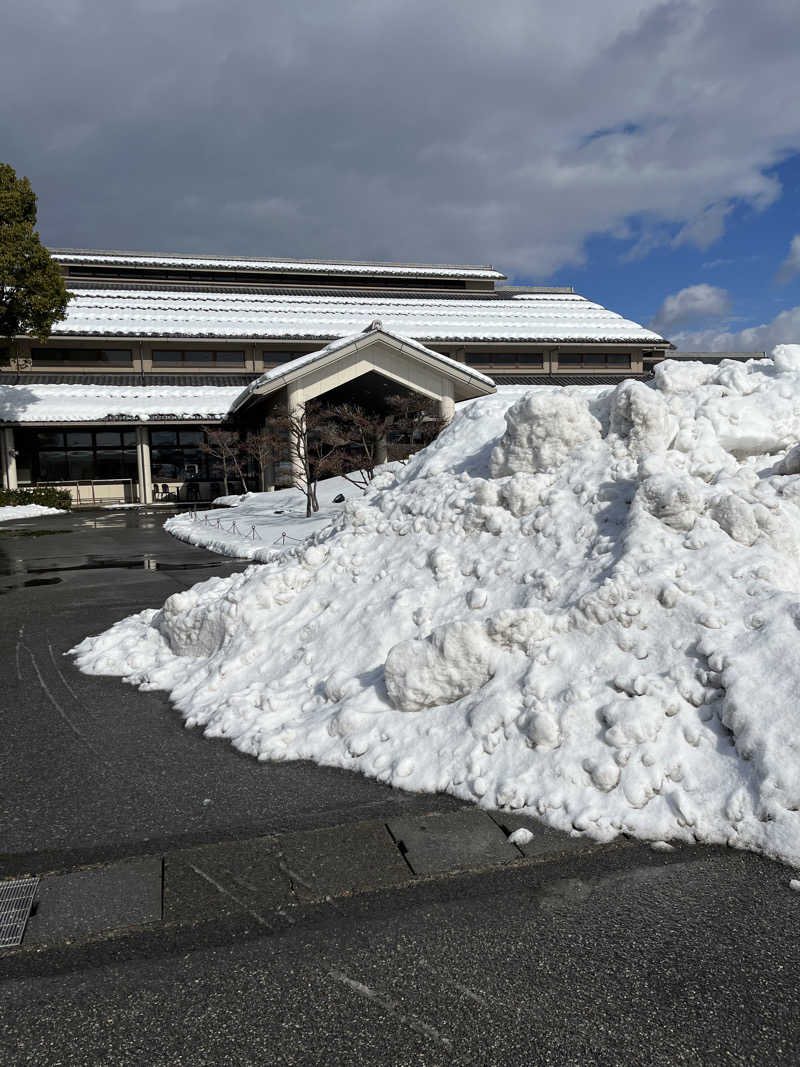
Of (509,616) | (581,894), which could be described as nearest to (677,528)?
(509,616)

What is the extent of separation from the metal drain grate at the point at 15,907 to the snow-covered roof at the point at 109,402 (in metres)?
25.5

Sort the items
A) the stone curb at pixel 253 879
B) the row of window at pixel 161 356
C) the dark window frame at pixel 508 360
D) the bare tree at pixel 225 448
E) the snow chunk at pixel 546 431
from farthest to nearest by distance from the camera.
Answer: the dark window frame at pixel 508 360
the row of window at pixel 161 356
the bare tree at pixel 225 448
the snow chunk at pixel 546 431
the stone curb at pixel 253 879

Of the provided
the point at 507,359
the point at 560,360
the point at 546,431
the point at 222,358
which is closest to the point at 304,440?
the point at 222,358

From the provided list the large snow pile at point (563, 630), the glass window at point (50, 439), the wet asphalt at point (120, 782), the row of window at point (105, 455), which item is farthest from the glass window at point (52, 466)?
the large snow pile at point (563, 630)

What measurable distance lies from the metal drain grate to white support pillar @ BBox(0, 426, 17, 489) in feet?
89.9

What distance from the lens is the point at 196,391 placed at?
3003cm

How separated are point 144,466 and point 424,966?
28.3 m

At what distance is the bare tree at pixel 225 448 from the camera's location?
85.6 feet

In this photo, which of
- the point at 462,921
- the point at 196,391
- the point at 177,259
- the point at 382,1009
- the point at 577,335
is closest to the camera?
the point at 382,1009

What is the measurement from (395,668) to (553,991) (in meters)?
2.14

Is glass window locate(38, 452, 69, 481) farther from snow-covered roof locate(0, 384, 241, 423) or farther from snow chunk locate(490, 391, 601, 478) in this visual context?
snow chunk locate(490, 391, 601, 478)

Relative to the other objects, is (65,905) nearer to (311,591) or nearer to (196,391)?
(311,591)

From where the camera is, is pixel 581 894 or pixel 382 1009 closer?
pixel 382 1009

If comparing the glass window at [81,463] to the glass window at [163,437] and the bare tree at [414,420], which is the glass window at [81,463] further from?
the bare tree at [414,420]
